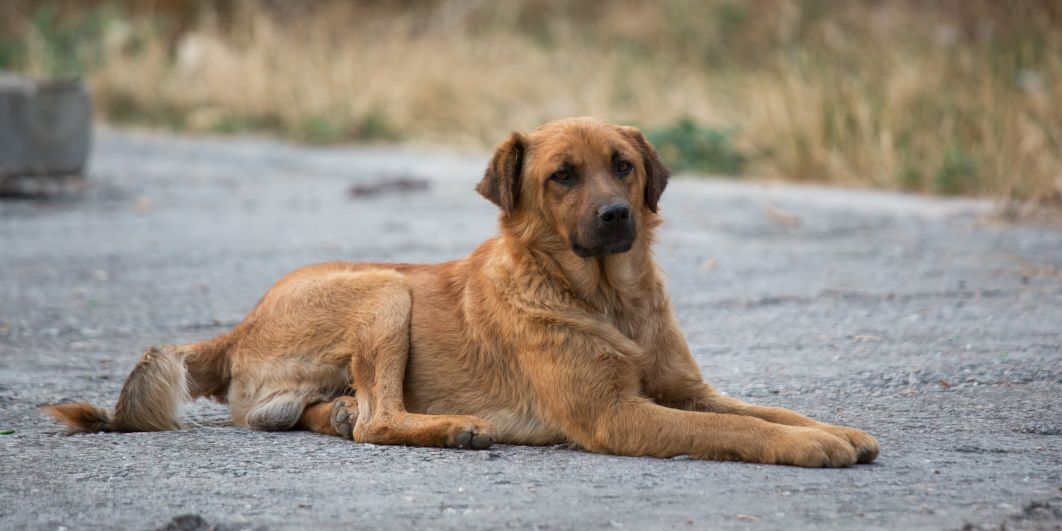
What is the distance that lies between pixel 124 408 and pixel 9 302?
3.50 metres

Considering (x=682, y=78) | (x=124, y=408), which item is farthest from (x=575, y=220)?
(x=682, y=78)

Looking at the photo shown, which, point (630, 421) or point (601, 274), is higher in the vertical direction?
point (601, 274)

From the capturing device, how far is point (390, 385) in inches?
201

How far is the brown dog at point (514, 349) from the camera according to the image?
186 inches

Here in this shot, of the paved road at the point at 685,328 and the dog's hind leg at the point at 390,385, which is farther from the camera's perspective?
the dog's hind leg at the point at 390,385

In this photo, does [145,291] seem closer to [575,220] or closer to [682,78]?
[575,220]

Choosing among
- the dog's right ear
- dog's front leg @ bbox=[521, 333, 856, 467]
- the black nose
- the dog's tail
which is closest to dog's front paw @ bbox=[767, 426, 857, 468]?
dog's front leg @ bbox=[521, 333, 856, 467]

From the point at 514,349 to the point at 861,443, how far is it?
1381mm

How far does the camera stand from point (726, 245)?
9.80 m

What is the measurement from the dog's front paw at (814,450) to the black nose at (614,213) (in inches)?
39.7

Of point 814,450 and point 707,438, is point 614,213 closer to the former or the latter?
point 707,438

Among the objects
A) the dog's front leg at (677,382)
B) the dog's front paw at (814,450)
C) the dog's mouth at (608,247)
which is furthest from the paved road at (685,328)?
the dog's mouth at (608,247)

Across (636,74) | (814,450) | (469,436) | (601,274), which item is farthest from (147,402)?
(636,74)

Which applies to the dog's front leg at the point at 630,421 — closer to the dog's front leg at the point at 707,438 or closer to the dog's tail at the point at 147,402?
the dog's front leg at the point at 707,438
